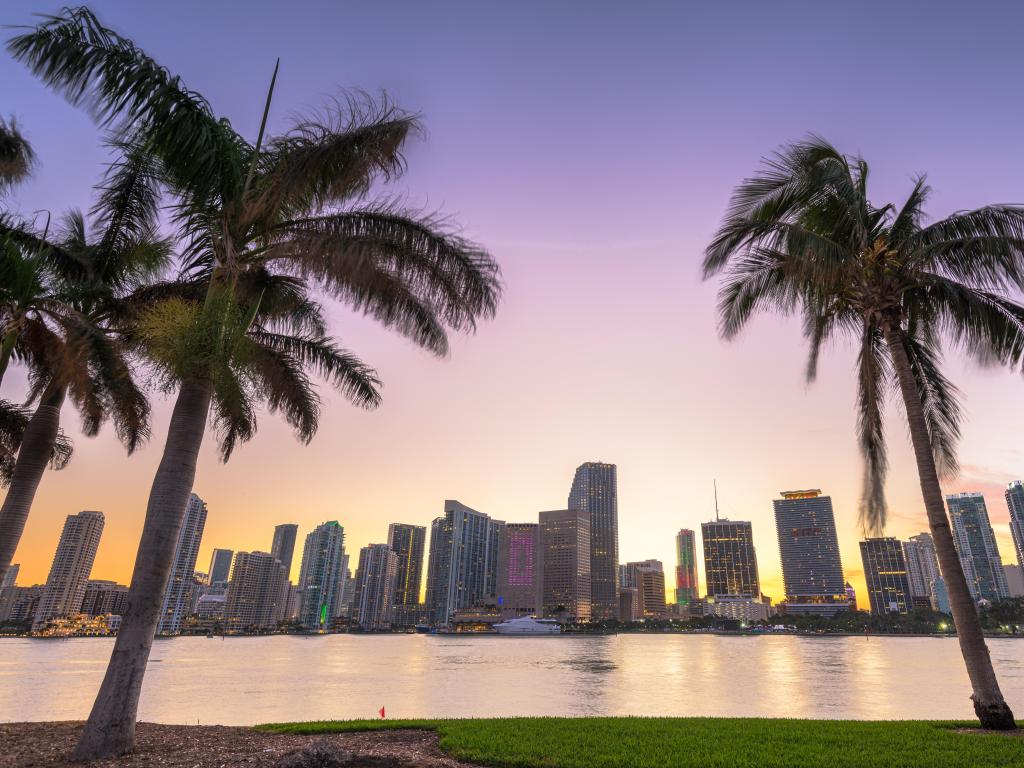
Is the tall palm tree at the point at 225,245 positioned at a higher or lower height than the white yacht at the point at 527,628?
higher

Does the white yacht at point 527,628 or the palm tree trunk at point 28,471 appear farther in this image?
the white yacht at point 527,628

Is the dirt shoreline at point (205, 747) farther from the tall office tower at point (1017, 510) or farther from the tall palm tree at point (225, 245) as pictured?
the tall office tower at point (1017, 510)

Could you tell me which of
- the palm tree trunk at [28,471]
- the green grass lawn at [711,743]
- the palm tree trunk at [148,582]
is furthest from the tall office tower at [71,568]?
the palm tree trunk at [148,582]

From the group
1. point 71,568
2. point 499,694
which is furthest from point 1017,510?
point 71,568

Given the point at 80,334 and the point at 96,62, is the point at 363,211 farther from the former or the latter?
the point at 80,334

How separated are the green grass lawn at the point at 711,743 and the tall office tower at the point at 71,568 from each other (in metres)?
225

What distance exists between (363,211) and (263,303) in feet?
10.4

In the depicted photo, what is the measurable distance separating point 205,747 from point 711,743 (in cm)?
747

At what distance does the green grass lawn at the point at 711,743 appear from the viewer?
24.7 feet

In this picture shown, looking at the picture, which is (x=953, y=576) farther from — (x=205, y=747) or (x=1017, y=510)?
(x=1017, y=510)

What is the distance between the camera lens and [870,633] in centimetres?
19525

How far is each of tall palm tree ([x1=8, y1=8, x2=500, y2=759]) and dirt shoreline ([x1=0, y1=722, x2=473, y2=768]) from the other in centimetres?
60

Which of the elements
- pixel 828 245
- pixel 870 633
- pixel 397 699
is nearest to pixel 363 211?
pixel 828 245

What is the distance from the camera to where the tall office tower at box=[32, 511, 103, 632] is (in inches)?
7082
